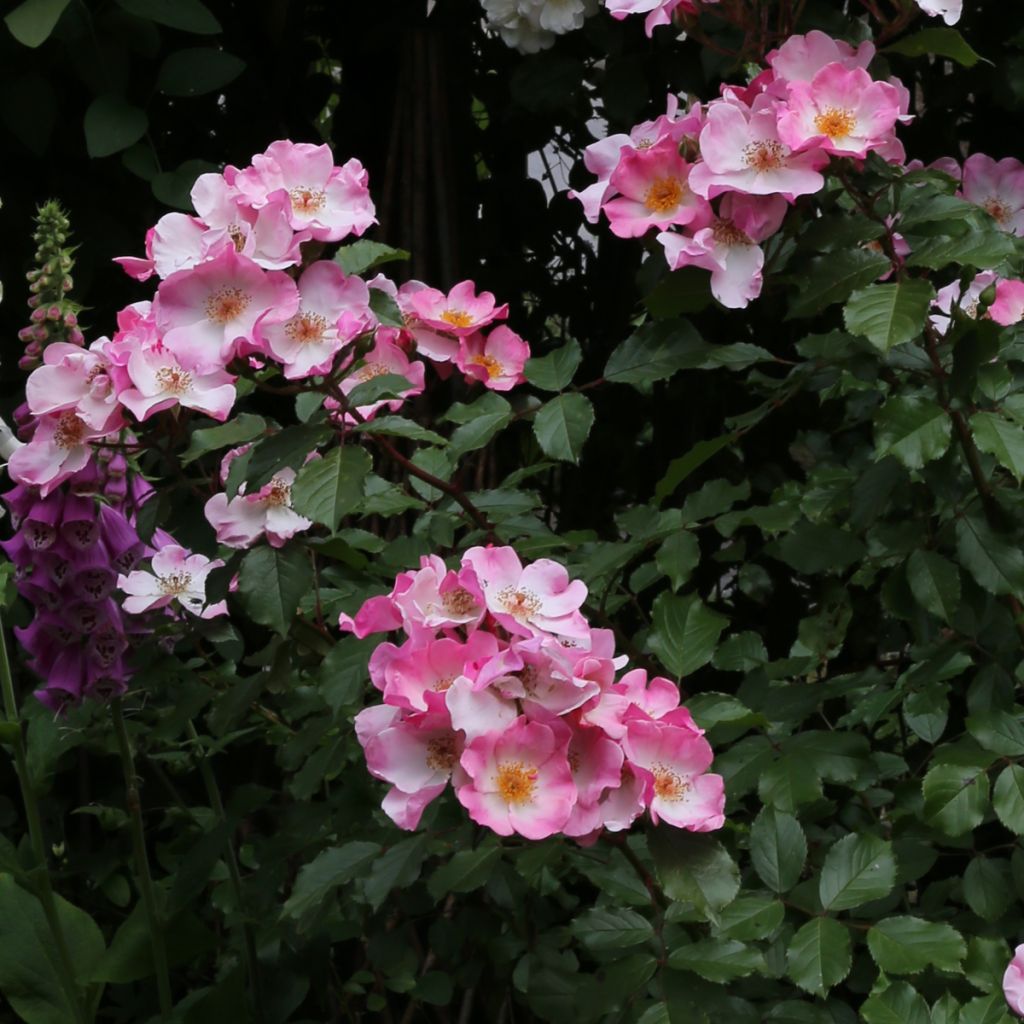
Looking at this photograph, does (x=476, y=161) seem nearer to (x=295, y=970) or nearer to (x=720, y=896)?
(x=295, y=970)

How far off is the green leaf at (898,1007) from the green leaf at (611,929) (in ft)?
0.55

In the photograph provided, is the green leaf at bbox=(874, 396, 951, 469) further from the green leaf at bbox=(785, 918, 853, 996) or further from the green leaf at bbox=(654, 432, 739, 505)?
the green leaf at bbox=(785, 918, 853, 996)

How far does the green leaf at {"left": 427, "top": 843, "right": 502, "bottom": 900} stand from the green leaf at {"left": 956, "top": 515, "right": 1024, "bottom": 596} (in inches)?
17.1

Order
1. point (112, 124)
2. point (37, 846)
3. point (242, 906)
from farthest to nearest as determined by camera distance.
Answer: point (112, 124)
point (242, 906)
point (37, 846)

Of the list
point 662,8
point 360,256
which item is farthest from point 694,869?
point 662,8

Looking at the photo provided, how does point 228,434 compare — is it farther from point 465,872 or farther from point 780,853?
point 780,853

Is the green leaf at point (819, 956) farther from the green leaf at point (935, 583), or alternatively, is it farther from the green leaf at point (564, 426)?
the green leaf at point (564, 426)

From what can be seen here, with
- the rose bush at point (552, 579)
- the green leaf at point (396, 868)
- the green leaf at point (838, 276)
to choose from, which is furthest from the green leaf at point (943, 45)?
the green leaf at point (396, 868)

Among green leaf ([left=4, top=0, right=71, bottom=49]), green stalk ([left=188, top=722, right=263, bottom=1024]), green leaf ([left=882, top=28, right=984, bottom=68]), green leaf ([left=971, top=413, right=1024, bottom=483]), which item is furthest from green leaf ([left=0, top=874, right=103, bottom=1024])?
green leaf ([left=882, top=28, right=984, bottom=68])

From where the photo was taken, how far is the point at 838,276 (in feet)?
3.38

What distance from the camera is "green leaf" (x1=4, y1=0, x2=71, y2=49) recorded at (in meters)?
1.57

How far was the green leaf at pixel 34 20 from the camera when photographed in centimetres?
157

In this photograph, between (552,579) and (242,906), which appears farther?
(242,906)

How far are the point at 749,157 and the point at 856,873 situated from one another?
1.80 ft
